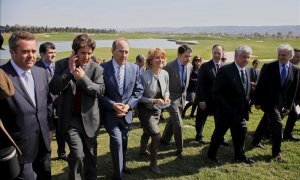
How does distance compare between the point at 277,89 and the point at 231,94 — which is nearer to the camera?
the point at 231,94

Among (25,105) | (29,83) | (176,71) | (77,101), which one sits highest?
(29,83)

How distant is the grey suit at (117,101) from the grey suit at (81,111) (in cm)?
39

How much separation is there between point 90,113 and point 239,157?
135 inches

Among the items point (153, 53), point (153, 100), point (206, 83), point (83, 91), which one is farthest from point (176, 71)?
point (83, 91)

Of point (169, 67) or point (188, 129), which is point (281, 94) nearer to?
point (169, 67)

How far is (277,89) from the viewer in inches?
253

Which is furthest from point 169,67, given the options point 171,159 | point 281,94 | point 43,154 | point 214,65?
point 43,154

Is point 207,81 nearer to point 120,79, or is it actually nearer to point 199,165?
point 199,165

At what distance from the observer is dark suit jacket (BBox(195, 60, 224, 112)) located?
7277 millimetres

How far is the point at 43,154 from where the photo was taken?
161 inches

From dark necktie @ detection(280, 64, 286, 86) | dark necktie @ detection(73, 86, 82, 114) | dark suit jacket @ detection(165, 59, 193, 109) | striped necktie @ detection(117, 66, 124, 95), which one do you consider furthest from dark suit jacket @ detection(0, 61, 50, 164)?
Result: dark necktie @ detection(280, 64, 286, 86)

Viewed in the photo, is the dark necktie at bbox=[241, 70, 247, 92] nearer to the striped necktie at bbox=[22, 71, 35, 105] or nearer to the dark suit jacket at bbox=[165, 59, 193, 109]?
the dark suit jacket at bbox=[165, 59, 193, 109]

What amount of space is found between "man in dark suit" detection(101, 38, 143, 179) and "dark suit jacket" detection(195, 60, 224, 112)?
91.4 inches

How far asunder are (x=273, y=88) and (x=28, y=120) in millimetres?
4874
